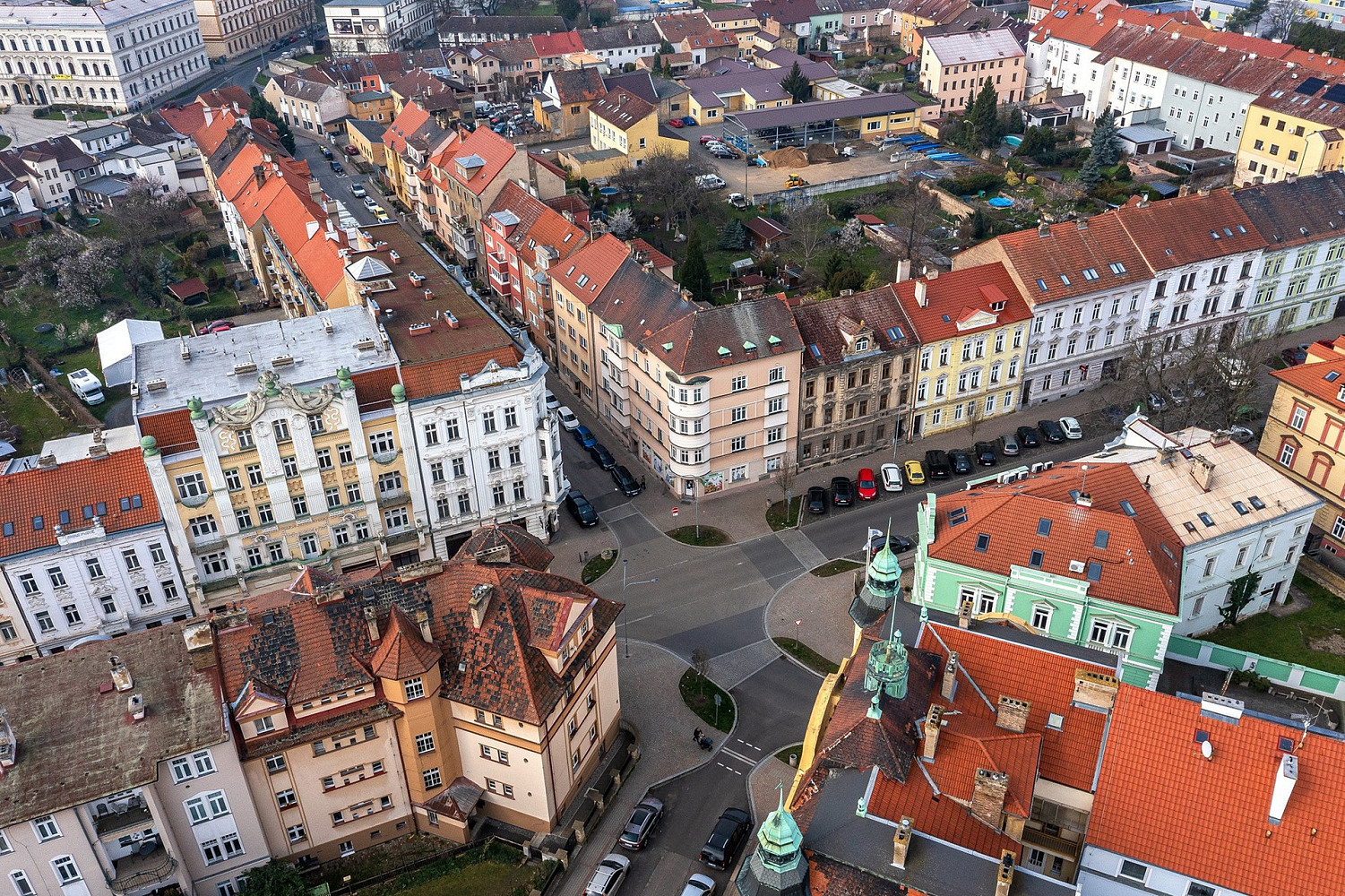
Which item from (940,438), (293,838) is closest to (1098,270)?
(940,438)

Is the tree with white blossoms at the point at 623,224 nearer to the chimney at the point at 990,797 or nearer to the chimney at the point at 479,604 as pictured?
the chimney at the point at 479,604

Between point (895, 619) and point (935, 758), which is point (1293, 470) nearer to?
point (895, 619)

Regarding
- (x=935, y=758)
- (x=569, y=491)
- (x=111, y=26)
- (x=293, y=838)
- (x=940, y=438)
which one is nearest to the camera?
(x=935, y=758)

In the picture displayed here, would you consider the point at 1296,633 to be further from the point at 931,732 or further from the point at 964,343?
the point at 931,732

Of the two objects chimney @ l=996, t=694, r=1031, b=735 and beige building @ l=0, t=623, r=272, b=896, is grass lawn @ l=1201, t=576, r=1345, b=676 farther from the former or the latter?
beige building @ l=0, t=623, r=272, b=896

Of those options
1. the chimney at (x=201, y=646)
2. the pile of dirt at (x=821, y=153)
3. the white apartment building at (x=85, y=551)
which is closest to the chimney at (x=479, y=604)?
the chimney at (x=201, y=646)
